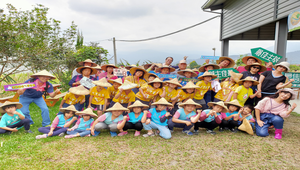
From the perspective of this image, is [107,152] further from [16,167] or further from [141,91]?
[141,91]

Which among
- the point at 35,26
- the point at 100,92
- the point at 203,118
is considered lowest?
the point at 203,118

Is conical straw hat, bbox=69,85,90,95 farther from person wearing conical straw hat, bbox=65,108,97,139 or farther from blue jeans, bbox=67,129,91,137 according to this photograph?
blue jeans, bbox=67,129,91,137

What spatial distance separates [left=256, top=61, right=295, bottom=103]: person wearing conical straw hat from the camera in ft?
15.0

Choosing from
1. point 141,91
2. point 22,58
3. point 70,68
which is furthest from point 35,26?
point 141,91

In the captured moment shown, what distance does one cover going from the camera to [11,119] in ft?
13.9

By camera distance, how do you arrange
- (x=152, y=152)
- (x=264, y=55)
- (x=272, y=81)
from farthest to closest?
1. (x=264, y=55)
2. (x=272, y=81)
3. (x=152, y=152)

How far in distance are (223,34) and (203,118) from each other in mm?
9436

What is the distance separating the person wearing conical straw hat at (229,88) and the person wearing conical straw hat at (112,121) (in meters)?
2.66

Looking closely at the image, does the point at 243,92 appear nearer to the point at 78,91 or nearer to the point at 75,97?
the point at 78,91

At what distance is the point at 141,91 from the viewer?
4910mm

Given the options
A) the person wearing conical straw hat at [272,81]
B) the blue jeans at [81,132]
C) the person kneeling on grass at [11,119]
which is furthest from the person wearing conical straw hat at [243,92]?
the person kneeling on grass at [11,119]

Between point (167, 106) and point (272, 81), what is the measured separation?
2.82 meters

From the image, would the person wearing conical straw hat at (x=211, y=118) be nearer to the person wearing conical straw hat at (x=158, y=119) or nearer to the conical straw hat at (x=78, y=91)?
the person wearing conical straw hat at (x=158, y=119)

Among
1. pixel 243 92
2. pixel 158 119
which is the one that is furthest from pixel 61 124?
pixel 243 92
